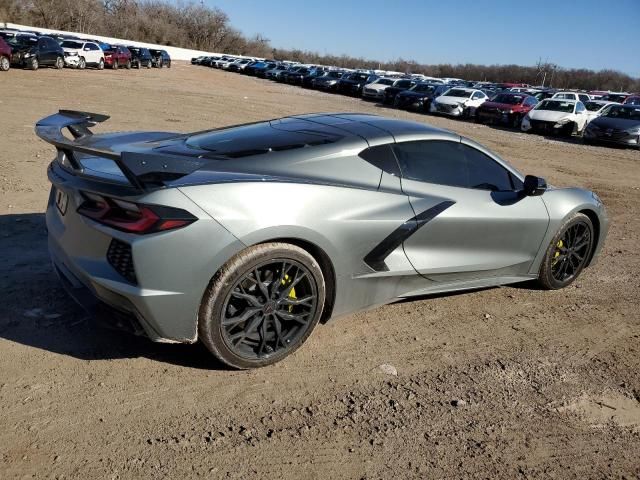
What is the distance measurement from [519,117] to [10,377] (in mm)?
24375

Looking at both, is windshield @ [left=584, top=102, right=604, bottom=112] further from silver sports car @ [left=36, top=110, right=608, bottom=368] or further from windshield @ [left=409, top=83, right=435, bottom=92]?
silver sports car @ [left=36, top=110, right=608, bottom=368]

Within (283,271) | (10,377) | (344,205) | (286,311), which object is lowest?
(10,377)

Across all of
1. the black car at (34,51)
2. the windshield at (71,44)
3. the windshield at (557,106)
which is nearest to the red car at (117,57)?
the windshield at (71,44)

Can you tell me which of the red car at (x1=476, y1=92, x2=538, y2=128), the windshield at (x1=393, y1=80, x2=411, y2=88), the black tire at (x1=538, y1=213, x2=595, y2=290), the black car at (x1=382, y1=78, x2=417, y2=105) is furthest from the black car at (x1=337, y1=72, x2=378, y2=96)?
the black tire at (x1=538, y1=213, x2=595, y2=290)

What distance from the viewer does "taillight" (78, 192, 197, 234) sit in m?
2.98

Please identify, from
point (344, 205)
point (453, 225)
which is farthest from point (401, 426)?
point (453, 225)

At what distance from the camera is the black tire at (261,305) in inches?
126

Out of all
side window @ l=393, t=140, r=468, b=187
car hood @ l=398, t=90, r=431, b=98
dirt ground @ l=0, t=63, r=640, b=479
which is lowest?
dirt ground @ l=0, t=63, r=640, b=479

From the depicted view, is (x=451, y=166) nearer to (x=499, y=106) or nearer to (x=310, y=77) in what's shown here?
(x=499, y=106)

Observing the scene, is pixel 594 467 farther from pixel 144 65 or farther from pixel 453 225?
pixel 144 65

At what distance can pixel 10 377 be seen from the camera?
321 centimetres

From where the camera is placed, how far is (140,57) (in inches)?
1850

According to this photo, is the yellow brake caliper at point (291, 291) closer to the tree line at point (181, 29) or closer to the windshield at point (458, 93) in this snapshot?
the windshield at point (458, 93)

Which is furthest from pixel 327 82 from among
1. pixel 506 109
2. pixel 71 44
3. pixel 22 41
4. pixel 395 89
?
pixel 22 41
